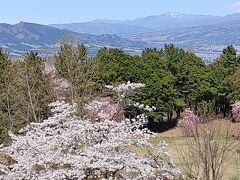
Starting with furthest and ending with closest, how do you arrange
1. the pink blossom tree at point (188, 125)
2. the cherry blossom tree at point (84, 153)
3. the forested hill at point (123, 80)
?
the forested hill at point (123, 80)
the pink blossom tree at point (188, 125)
the cherry blossom tree at point (84, 153)

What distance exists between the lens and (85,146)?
12.6 m

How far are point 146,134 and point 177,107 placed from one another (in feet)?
140

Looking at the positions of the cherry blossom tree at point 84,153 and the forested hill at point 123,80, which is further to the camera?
the forested hill at point 123,80

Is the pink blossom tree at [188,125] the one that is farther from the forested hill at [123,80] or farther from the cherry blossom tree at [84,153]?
the cherry blossom tree at [84,153]

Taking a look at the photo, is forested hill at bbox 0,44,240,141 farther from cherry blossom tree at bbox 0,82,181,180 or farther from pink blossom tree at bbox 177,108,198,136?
cherry blossom tree at bbox 0,82,181,180

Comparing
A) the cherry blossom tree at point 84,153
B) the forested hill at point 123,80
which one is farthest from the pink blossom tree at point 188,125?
the cherry blossom tree at point 84,153

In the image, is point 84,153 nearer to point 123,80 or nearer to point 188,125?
point 188,125

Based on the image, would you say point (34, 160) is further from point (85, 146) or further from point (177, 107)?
point (177, 107)

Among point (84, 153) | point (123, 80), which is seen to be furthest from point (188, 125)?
point (123, 80)

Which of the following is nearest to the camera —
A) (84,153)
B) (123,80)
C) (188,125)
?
(84,153)

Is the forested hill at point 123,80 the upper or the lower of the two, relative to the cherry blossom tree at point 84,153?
lower

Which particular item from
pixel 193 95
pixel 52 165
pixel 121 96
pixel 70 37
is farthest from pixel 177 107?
pixel 52 165

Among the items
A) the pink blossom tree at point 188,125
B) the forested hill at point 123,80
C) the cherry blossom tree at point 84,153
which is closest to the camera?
the cherry blossom tree at point 84,153

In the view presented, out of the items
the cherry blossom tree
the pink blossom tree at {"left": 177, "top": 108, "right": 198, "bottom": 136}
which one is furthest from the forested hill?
the cherry blossom tree
